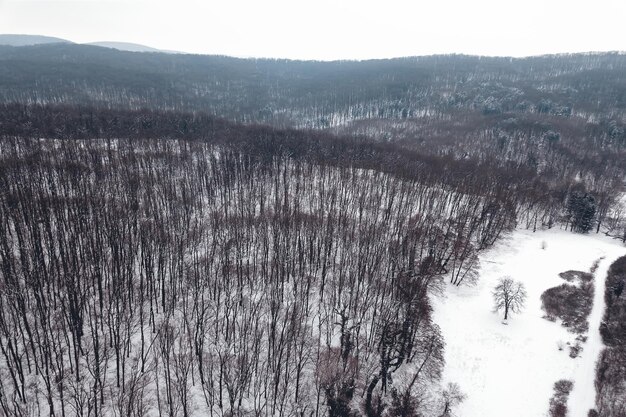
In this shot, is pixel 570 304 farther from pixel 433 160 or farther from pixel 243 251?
pixel 433 160

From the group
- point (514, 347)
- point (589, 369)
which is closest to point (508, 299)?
point (514, 347)

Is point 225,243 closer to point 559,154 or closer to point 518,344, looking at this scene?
point 518,344

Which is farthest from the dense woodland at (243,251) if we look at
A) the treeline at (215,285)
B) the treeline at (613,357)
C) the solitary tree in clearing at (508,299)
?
the treeline at (613,357)

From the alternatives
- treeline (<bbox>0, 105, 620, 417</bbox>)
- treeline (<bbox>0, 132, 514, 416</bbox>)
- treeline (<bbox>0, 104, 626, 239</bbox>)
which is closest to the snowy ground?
treeline (<bbox>0, 105, 620, 417</bbox>)

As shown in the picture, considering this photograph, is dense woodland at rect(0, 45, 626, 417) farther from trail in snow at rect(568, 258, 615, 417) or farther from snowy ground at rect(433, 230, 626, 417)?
trail in snow at rect(568, 258, 615, 417)

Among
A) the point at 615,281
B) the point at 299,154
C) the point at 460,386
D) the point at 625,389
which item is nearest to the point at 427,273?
the point at 460,386

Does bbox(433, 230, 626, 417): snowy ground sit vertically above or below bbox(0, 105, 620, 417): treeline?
below
